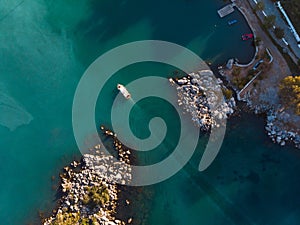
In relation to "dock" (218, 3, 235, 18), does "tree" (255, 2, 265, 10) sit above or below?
below

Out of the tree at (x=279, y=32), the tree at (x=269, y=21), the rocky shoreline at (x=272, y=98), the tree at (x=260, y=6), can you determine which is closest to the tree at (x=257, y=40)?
the rocky shoreline at (x=272, y=98)

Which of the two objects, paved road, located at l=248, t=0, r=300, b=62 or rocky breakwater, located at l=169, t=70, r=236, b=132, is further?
paved road, located at l=248, t=0, r=300, b=62

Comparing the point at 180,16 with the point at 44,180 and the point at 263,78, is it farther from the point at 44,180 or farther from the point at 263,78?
the point at 44,180

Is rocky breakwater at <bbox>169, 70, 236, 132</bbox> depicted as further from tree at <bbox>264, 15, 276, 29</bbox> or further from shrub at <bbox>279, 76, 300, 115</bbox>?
tree at <bbox>264, 15, 276, 29</bbox>

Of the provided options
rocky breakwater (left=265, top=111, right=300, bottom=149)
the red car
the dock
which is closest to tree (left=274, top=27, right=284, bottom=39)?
the red car

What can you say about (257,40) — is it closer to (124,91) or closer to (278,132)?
(278,132)

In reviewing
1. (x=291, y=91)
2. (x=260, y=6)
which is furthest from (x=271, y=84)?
(x=260, y=6)
